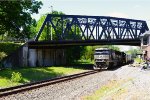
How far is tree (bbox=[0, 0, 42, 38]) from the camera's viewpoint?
52812 mm

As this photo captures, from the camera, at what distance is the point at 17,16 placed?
55156 millimetres

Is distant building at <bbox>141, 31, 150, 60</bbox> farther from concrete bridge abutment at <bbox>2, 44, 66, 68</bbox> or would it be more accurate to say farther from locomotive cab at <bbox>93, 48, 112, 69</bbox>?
concrete bridge abutment at <bbox>2, 44, 66, 68</bbox>

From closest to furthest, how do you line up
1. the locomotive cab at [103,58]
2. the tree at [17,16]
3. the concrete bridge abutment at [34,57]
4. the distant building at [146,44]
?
the tree at [17,16] < the concrete bridge abutment at [34,57] < the locomotive cab at [103,58] < the distant building at [146,44]

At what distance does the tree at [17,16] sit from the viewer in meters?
52.8

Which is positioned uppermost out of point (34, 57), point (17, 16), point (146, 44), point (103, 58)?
point (17, 16)

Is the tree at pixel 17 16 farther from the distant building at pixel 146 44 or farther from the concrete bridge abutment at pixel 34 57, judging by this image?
the distant building at pixel 146 44

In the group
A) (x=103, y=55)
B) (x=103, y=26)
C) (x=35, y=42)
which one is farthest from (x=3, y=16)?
(x=103, y=26)

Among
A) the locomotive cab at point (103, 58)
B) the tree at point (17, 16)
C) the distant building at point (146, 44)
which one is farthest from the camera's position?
the distant building at point (146, 44)

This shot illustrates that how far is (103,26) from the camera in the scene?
8162 centimetres

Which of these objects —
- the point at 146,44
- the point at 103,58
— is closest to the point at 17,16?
the point at 103,58

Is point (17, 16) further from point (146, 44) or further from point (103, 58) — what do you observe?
point (146, 44)

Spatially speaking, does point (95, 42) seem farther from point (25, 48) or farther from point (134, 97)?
point (134, 97)

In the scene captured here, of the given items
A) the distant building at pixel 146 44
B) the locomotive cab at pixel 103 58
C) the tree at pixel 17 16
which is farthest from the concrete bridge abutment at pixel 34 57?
the distant building at pixel 146 44

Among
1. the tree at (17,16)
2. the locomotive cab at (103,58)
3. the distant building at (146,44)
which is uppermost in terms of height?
the tree at (17,16)
